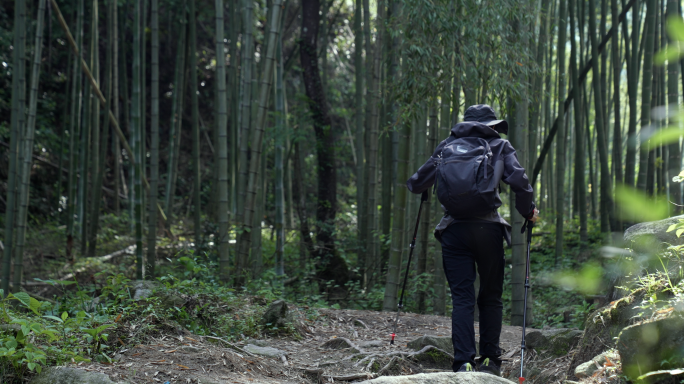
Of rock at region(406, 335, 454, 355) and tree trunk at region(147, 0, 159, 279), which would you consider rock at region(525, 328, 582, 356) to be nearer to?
rock at region(406, 335, 454, 355)

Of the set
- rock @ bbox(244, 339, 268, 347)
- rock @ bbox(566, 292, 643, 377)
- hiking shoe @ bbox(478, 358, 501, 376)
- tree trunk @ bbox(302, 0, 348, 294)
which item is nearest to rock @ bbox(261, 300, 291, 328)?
rock @ bbox(244, 339, 268, 347)

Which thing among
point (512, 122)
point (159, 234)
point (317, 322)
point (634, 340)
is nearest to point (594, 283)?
point (634, 340)

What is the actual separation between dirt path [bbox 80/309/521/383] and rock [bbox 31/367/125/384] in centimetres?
8

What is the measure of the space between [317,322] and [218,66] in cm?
221

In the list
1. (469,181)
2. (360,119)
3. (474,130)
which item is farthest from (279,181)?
(469,181)

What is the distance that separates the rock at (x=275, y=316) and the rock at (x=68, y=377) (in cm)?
136

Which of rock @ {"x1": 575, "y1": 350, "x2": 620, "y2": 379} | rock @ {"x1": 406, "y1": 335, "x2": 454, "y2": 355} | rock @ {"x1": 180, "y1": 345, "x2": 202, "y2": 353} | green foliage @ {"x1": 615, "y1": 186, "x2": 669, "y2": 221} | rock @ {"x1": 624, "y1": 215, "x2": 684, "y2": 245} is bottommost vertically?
rock @ {"x1": 406, "y1": 335, "x2": 454, "y2": 355}

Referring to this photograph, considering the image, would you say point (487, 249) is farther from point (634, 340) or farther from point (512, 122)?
point (512, 122)

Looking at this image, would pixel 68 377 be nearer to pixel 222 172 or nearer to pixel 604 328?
pixel 604 328

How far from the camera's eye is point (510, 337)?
133 inches

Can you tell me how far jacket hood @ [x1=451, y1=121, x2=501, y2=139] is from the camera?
7.98ft

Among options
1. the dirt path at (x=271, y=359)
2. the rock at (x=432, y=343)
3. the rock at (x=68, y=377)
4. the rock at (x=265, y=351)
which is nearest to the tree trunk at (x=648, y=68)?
the dirt path at (x=271, y=359)

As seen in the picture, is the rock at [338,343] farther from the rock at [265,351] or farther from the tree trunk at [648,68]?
the tree trunk at [648,68]

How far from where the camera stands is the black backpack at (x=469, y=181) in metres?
2.26
